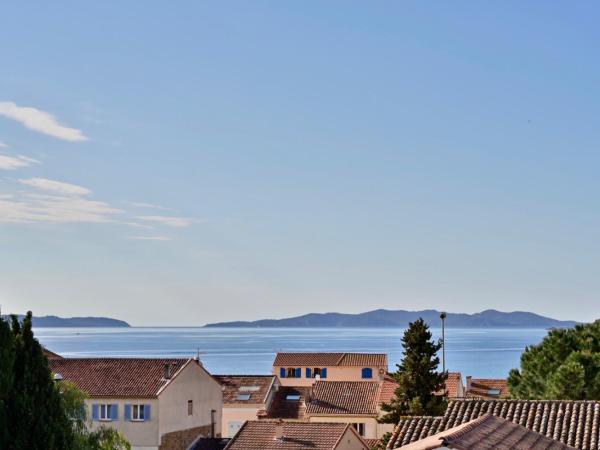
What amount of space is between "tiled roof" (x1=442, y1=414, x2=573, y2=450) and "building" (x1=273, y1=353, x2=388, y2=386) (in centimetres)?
7961

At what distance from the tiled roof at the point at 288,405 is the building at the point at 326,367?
2232 centimetres

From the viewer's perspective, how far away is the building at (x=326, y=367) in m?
101

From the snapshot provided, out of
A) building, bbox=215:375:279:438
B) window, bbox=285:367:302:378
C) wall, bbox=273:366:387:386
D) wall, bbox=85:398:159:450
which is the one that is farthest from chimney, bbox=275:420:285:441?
window, bbox=285:367:302:378

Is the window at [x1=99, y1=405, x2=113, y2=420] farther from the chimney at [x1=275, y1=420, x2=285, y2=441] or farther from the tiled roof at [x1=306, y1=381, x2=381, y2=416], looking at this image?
the tiled roof at [x1=306, y1=381, x2=381, y2=416]

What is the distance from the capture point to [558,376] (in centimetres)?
4181

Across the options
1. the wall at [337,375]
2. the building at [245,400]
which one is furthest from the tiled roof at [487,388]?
the wall at [337,375]

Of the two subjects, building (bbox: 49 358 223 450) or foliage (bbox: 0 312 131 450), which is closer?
foliage (bbox: 0 312 131 450)

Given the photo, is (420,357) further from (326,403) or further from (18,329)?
(18,329)

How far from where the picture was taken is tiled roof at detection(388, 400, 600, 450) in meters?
27.5

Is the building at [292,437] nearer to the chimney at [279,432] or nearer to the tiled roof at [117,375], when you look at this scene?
the chimney at [279,432]

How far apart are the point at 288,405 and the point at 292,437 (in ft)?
90.2

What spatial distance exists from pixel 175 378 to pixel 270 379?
64.1 feet

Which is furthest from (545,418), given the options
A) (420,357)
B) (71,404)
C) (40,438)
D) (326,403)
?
(326,403)

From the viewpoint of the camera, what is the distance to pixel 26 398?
83.1 ft
